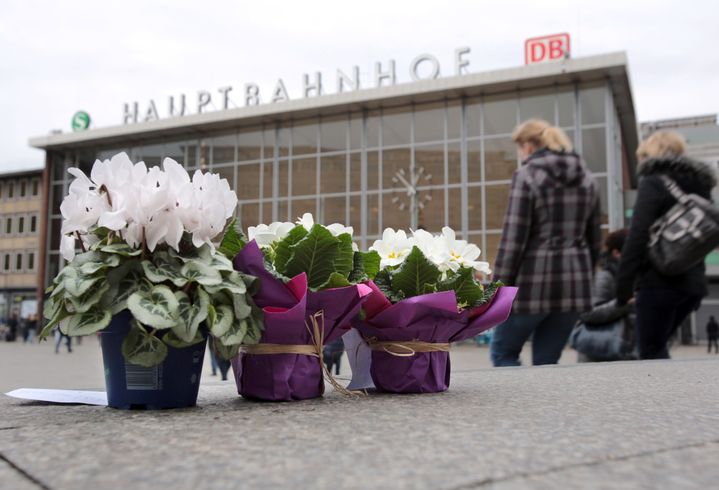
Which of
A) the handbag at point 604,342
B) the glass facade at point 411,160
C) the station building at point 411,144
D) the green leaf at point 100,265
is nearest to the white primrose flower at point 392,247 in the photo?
the green leaf at point 100,265

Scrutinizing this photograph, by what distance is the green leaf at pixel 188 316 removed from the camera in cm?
158

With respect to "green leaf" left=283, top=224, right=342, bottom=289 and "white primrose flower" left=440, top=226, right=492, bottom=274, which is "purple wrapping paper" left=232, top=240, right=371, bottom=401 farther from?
"white primrose flower" left=440, top=226, right=492, bottom=274

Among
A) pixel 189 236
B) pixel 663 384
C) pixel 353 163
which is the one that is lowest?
pixel 663 384

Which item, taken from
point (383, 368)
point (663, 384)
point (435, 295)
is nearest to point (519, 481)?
point (435, 295)

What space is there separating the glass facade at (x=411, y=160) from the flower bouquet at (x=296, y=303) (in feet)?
74.1

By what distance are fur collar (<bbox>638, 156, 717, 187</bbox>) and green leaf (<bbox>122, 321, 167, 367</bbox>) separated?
360 cm

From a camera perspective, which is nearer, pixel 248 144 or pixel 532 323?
pixel 532 323

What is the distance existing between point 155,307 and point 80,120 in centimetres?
3647

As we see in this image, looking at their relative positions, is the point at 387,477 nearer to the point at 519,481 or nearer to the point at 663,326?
the point at 519,481

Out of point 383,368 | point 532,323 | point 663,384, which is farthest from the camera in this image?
point 532,323

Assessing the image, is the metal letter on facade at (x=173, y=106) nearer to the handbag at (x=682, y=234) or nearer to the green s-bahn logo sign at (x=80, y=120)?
the green s-bahn logo sign at (x=80, y=120)

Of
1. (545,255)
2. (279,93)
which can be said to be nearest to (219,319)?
(545,255)

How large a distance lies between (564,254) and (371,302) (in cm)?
249

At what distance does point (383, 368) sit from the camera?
2115 millimetres
